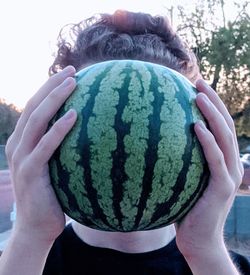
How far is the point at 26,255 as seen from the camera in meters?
1.60

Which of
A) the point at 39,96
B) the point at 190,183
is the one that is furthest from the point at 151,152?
the point at 39,96

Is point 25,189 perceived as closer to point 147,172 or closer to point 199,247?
point 147,172

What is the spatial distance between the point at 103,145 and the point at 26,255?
505 millimetres

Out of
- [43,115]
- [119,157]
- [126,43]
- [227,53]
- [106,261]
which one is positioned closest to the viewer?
[119,157]

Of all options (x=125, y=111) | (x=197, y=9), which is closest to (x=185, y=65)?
(x=125, y=111)

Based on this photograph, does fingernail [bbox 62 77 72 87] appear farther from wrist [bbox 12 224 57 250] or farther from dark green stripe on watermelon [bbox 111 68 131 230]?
wrist [bbox 12 224 57 250]

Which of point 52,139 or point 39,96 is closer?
point 52,139

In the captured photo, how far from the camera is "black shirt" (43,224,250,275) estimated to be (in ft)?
6.69

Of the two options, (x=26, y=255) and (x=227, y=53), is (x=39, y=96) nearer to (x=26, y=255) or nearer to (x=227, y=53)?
(x=26, y=255)

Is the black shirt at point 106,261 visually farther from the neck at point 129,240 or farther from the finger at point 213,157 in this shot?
the finger at point 213,157

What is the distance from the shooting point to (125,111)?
1316mm

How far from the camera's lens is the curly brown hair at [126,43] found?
1.93 metres

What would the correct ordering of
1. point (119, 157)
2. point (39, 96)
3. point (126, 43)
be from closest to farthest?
1. point (119, 157)
2. point (39, 96)
3. point (126, 43)

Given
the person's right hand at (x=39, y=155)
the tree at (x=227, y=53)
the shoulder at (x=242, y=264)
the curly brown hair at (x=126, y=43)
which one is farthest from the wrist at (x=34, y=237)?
the tree at (x=227, y=53)
